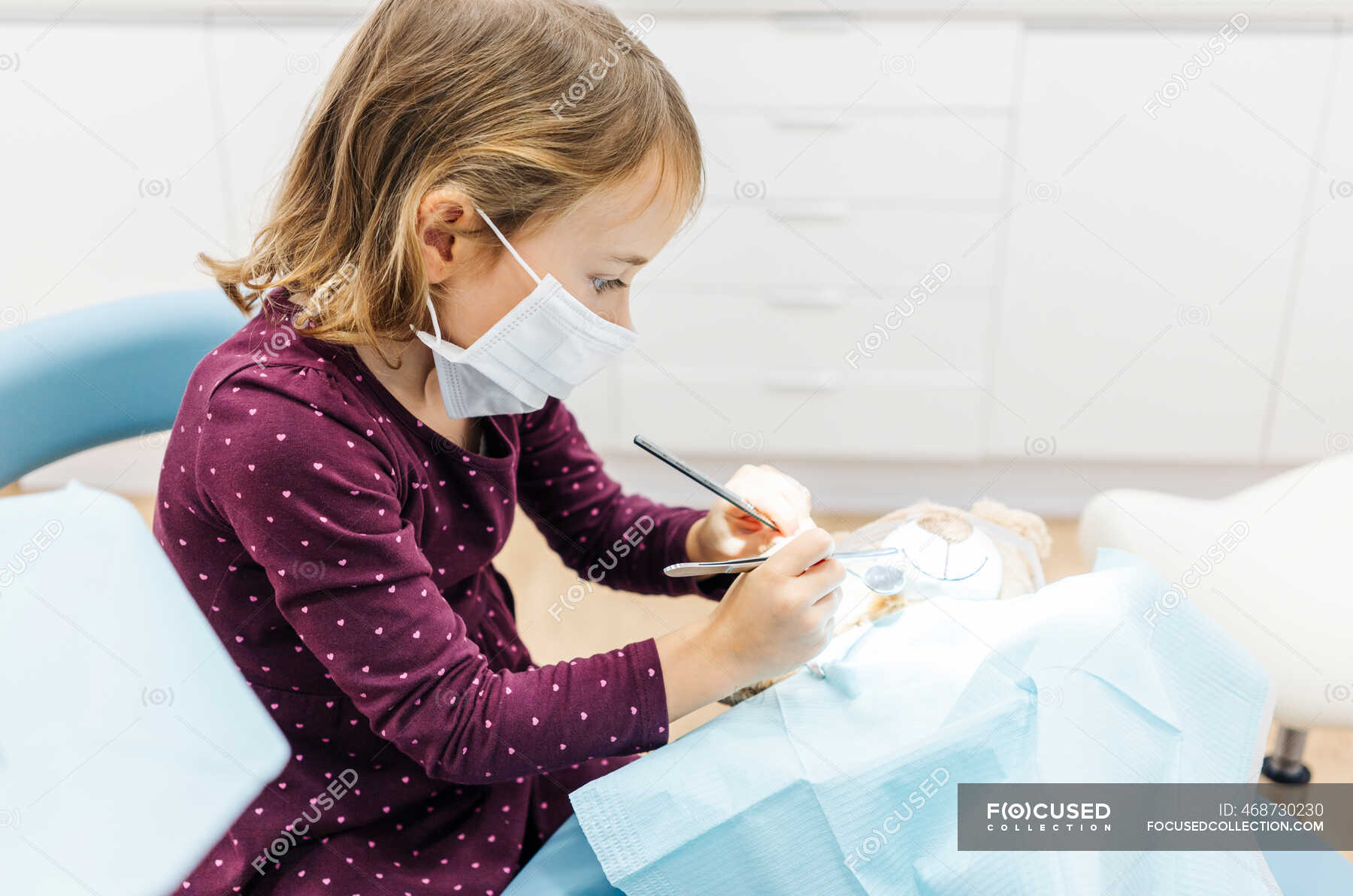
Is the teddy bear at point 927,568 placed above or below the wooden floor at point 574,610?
above

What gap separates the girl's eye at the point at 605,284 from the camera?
2.26 feet

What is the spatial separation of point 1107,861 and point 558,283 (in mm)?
460

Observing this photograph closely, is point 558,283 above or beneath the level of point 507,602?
above

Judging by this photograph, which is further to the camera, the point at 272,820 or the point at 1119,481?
the point at 1119,481

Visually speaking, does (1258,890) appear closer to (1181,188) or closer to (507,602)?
(507,602)

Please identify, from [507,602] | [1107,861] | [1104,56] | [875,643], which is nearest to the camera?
[1107,861]

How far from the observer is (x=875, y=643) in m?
0.68

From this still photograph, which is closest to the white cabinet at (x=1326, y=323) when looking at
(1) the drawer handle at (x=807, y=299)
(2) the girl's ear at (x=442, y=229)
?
(1) the drawer handle at (x=807, y=299)

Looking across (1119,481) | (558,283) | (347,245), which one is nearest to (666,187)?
(558,283)

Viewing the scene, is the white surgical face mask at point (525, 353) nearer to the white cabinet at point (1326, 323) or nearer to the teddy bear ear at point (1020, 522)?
the teddy bear ear at point (1020, 522)

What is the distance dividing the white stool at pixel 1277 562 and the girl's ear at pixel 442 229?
555 mm

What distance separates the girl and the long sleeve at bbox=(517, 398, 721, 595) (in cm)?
13

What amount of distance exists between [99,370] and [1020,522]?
76 centimetres

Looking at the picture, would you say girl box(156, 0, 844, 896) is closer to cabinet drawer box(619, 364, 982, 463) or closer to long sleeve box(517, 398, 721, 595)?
long sleeve box(517, 398, 721, 595)
